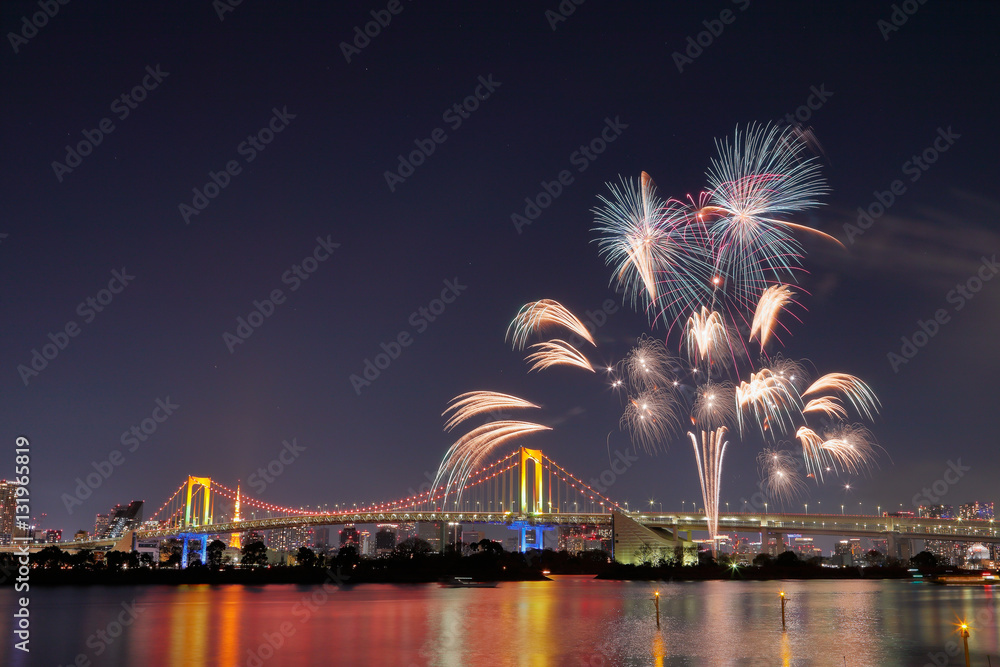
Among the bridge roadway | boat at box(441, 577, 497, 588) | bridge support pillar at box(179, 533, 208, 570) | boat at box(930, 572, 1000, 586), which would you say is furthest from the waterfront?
bridge support pillar at box(179, 533, 208, 570)

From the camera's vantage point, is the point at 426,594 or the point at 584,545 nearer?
the point at 426,594

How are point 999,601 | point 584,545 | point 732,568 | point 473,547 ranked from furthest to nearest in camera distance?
point 584,545 → point 473,547 → point 732,568 → point 999,601

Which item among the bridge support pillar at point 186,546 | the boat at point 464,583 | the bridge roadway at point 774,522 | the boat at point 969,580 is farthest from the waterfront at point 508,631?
the bridge support pillar at point 186,546

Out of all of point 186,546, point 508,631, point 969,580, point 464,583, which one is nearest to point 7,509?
point 186,546

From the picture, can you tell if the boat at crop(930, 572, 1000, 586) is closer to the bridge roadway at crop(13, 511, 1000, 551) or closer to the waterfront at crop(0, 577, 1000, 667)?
the bridge roadway at crop(13, 511, 1000, 551)

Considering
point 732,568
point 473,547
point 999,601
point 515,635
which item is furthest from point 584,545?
point 515,635

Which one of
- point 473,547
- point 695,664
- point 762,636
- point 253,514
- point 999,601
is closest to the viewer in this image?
point 695,664

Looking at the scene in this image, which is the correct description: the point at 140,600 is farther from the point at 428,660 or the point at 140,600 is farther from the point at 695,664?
the point at 695,664
